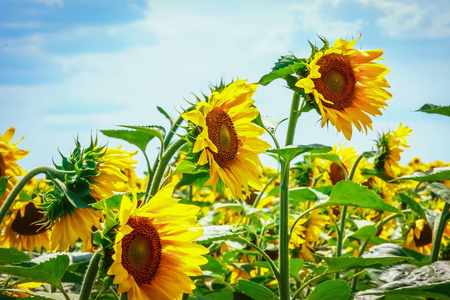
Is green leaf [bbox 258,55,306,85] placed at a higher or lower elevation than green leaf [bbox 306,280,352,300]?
higher

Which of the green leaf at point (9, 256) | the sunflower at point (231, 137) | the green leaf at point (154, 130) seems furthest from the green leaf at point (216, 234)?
the green leaf at point (9, 256)

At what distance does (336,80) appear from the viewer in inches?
76.3

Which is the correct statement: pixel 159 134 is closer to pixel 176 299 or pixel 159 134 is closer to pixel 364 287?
pixel 176 299

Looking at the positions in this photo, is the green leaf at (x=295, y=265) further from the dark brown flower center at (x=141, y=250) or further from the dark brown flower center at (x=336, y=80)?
the dark brown flower center at (x=141, y=250)

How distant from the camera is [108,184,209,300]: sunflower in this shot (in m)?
1.46

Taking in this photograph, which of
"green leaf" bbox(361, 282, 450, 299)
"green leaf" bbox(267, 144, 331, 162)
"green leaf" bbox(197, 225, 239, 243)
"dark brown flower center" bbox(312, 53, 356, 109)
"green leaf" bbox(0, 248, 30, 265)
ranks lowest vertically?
"green leaf" bbox(361, 282, 450, 299)

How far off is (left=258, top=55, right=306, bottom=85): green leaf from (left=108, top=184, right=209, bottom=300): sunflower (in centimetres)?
54

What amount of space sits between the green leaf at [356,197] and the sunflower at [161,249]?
0.58m

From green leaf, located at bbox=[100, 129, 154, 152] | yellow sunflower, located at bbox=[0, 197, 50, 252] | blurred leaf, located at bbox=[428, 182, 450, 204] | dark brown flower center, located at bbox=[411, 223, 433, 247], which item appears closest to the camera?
green leaf, located at bbox=[100, 129, 154, 152]

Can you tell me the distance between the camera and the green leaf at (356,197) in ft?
5.92

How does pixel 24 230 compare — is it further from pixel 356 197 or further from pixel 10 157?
pixel 356 197

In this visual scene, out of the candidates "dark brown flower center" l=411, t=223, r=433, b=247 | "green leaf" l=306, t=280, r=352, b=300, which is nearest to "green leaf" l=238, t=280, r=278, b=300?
"green leaf" l=306, t=280, r=352, b=300

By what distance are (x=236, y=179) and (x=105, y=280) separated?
63 cm

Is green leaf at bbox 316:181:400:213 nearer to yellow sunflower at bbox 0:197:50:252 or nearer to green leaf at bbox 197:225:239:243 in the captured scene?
green leaf at bbox 197:225:239:243
